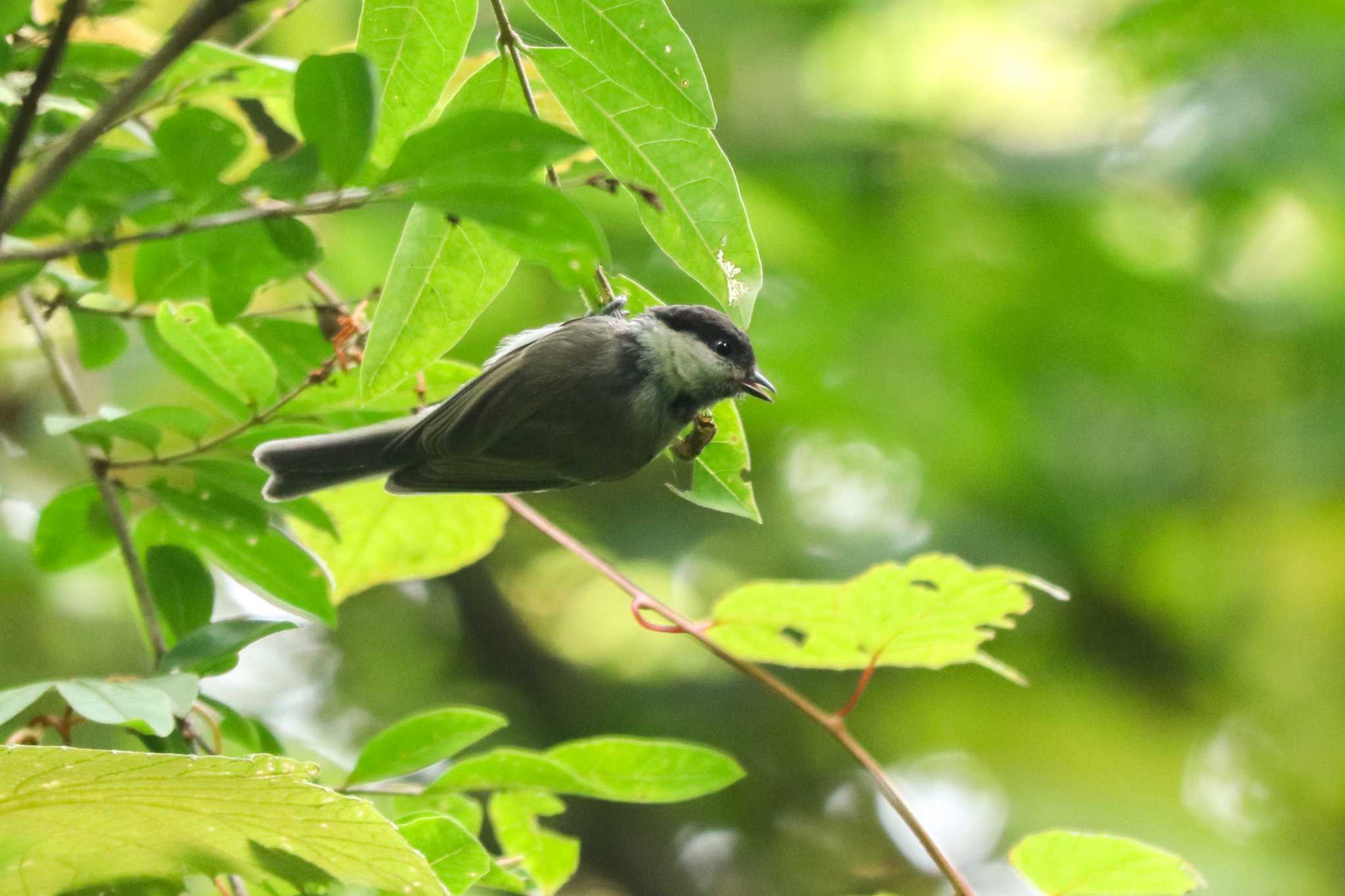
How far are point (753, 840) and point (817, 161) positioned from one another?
3.41 m

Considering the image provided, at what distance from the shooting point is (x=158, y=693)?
1.66m

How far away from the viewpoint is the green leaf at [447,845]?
6.17 feet

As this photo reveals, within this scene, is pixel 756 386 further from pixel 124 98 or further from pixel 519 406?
pixel 124 98

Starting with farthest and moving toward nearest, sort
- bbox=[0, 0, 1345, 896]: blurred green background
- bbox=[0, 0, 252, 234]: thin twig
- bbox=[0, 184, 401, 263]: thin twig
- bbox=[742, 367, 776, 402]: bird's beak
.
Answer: bbox=[0, 0, 1345, 896]: blurred green background
bbox=[742, 367, 776, 402]: bird's beak
bbox=[0, 184, 401, 263]: thin twig
bbox=[0, 0, 252, 234]: thin twig

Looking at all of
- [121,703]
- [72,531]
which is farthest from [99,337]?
[121,703]

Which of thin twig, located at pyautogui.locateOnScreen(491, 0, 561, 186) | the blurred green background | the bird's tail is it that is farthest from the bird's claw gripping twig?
the blurred green background

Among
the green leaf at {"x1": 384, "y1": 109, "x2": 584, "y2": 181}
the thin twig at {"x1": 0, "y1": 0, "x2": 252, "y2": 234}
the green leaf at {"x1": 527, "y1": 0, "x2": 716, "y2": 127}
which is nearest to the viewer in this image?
the thin twig at {"x1": 0, "y1": 0, "x2": 252, "y2": 234}

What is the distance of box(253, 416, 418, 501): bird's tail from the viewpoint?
2250 millimetres

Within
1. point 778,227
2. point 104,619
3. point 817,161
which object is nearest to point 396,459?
point 778,227

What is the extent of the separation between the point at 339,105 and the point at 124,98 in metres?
0.34

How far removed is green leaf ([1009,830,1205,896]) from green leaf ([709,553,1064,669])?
13.3 inches

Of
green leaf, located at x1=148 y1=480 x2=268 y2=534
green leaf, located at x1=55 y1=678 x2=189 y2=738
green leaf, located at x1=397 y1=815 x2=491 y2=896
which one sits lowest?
green leaf, located at x1=397 y1=815 x2=491 y2=896

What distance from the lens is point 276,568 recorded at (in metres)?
2.28

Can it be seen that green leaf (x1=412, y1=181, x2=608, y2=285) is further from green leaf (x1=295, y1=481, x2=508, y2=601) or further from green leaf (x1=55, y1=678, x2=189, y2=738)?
green leaf (x1=295, y1=481, x2=508, y2=601)
